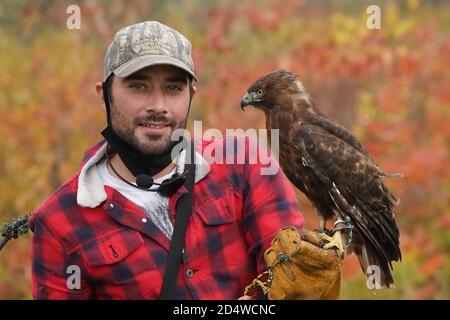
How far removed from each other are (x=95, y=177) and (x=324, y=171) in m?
1.21

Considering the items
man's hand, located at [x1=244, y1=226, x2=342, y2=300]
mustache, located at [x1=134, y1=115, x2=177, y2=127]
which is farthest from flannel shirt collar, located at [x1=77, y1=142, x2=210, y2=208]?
man's hand, located at [x1=244, y1=226, x2=342, y2=300]

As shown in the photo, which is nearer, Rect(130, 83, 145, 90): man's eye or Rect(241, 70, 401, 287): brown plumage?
Rect(130, 83, 145, 90): man's eye

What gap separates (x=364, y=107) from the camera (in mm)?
9867

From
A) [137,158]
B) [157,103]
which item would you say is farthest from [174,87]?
[137,158]

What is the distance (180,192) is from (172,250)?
0.28m

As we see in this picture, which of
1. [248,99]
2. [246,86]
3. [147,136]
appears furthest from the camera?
[246,86]

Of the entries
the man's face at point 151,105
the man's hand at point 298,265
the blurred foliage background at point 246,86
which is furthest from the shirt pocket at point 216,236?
the blurred foliage background at point 246,86

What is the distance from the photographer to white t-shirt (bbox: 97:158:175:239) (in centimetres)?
359

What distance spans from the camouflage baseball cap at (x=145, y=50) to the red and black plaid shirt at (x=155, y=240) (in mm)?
542

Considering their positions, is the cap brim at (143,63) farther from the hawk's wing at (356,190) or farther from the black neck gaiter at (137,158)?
the hawk's wing at (356,190)

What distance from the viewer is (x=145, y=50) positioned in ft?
11.7

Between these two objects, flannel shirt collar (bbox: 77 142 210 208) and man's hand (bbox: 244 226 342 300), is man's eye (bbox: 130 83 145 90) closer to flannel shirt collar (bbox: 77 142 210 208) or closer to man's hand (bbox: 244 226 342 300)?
flannel shirt collar (bbox: 77 142 210 208)

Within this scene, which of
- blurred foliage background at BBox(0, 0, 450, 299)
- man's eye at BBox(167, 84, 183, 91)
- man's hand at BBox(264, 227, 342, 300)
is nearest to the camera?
man's hand at BBox(264, 227, 342, 300)

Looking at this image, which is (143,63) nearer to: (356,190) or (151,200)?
(151,200)
